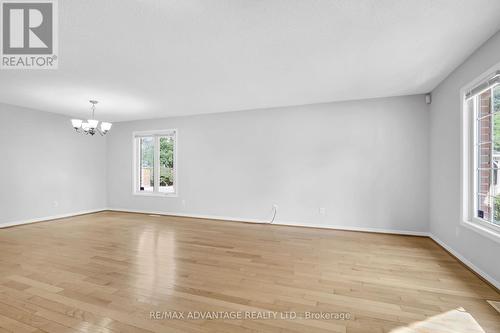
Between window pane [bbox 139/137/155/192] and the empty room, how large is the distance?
0.19 m

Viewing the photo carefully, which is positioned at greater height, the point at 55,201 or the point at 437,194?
the point at 437,194

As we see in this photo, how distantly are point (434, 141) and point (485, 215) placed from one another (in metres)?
1.61

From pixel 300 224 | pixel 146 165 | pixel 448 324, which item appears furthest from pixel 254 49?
pixel 146 165

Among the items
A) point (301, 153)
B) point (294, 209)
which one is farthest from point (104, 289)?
point (301, 153)

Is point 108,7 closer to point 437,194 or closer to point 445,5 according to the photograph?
point 445,5

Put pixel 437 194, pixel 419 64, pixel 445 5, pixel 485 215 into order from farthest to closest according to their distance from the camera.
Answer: pixel 437 194, pixel 419 64, pixel 485 215, pixel 445 5

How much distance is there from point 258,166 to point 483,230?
3.65 metres

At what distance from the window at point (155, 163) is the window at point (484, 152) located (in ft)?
18.4

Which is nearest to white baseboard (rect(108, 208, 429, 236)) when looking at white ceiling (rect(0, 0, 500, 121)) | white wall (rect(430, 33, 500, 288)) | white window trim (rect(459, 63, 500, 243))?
white wall (rect(430, 33, 500, 288))

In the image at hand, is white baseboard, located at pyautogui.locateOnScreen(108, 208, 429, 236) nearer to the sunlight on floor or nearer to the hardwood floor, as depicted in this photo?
the hardwood floor

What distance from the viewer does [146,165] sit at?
658 cm

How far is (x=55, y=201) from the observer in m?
5.64

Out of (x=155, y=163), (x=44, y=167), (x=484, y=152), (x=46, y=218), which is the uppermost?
(x=484, y=152)

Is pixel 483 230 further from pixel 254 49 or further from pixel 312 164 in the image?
pixel 254 49
